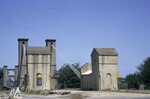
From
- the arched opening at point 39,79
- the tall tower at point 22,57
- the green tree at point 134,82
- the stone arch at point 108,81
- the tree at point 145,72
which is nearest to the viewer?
the stone arch at point 108,81

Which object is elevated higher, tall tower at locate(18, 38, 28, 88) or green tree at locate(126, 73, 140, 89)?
tall tower at locate(18, 38, 28, 88)

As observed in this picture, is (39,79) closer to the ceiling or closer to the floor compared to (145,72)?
closer to the floor

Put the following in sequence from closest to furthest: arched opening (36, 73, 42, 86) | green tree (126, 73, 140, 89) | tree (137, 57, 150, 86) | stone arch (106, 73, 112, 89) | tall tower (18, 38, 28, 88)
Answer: stone arch (106, 73, 112, 89), arched opening (36, 73, 42, 86), tree (137, 57, 150, 86), green tree (126, 73, 140, 89), tall tower (18, 38, 28, 88)

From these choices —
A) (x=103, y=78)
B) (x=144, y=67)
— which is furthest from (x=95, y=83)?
(x=144, y=67)

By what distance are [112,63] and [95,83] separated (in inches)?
197

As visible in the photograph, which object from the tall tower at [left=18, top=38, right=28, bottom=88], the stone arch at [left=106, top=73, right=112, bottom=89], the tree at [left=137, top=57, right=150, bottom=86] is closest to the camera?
the stone arch at [left=106, top=73, right=112, bottom=89]

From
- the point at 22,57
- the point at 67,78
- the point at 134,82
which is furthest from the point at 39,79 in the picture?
the point at 134,82

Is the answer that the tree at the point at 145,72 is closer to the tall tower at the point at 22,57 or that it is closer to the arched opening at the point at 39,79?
the arched opening at the point at 39,79

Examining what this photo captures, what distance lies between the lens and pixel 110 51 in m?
65.9

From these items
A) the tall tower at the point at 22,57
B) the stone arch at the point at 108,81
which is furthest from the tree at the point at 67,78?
the stone arch at the point at 108,81

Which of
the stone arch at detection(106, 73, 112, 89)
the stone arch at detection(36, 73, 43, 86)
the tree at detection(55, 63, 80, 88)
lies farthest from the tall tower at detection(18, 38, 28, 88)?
the stone arch at detection(106, 73, 112, 89)

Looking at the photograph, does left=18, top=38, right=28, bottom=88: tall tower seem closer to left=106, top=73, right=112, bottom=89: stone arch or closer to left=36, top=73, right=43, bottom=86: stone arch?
left=36, top=73, right=43, bottom=86: stone arch

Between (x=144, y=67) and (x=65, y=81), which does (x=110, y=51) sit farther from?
(x=65, y=81)

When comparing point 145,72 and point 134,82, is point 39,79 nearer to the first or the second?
point 145,72
